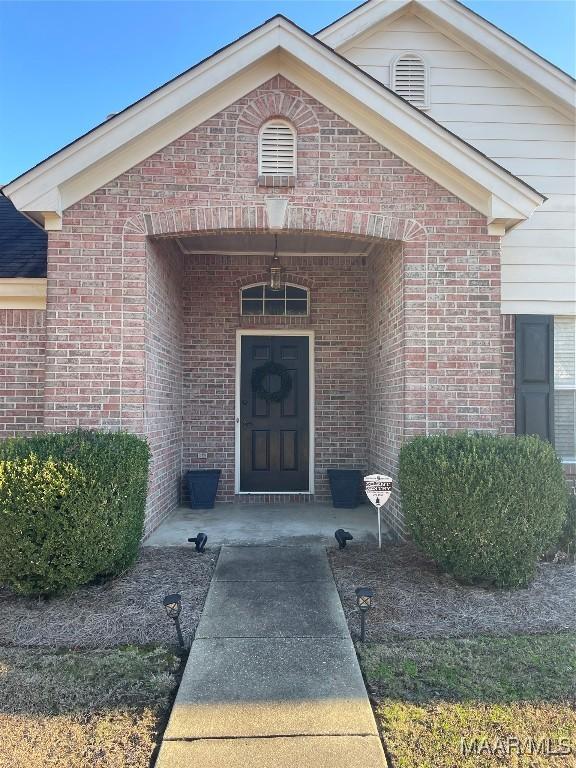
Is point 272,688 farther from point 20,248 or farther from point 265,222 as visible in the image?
point 20,248

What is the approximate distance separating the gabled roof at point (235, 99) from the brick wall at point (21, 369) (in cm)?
130

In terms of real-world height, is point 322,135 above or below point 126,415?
above

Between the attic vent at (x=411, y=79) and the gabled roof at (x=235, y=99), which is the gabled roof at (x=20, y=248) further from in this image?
the attic vent at (x=411, y=79)

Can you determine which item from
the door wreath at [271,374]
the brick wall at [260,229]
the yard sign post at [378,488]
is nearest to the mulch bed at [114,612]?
the brick wall at [260,229]

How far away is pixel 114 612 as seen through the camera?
146 inches

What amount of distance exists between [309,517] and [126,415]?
8.59ft

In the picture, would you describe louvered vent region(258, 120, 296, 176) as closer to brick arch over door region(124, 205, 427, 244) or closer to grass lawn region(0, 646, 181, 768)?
brick arch over door region(124, 205, 427, 244)

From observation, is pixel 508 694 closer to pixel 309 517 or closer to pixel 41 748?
pixel 41 748

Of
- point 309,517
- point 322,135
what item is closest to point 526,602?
point 309,517

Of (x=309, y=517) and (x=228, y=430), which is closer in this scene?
(x=309, y=517)

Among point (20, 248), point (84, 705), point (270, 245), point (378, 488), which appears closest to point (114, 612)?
point (84, 705)

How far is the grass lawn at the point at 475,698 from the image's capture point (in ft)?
7.63

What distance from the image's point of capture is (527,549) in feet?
13.5

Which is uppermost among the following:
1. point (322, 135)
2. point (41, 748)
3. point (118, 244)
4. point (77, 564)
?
point (322, 135)
